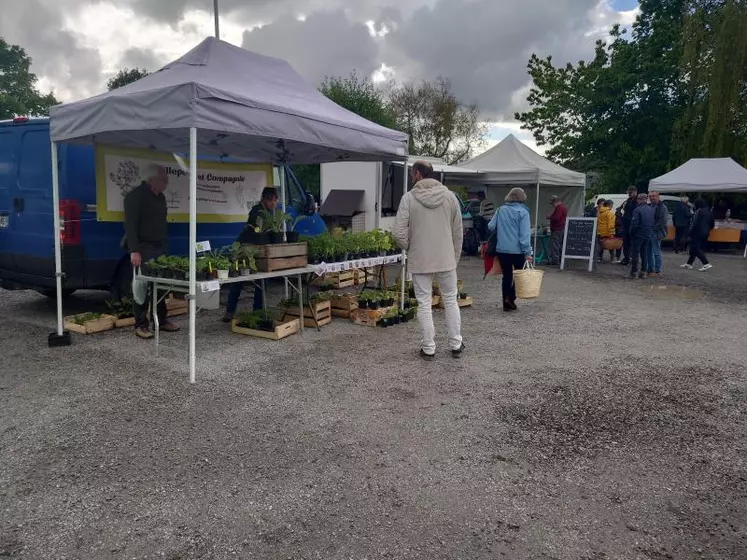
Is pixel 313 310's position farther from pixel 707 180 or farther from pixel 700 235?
pixel 707 180

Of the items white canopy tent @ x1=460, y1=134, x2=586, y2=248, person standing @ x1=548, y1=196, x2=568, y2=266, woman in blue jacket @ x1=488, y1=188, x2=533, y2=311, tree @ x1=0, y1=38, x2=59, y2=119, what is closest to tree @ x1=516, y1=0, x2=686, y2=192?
white canopy tent @ x1=460, y1=134, x2=586, y2=248

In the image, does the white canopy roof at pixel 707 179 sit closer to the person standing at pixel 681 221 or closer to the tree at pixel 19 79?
the person standing at pixel 681 221

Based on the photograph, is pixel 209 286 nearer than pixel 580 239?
Yes

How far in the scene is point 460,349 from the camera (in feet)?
19.6

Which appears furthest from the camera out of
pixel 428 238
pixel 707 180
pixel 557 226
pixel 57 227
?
pixel 707 180

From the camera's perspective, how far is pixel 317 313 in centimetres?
712

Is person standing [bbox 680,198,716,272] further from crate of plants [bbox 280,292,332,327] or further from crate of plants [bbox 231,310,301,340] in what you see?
crate of plants [bbox 231,310,301,340]

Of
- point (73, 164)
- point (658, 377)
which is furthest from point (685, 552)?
point (73, 164)

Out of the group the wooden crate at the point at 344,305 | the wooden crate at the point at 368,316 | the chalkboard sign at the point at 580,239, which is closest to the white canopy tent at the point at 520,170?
the chalkboard sign at the point at 580,239

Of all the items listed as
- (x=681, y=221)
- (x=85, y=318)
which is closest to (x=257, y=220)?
(x=85, y=318)

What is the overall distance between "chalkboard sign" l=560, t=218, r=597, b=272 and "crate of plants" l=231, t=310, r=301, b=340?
28.8 ft

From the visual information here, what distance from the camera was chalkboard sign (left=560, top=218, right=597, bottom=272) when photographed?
1341 cm

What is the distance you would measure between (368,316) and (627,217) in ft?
31.3

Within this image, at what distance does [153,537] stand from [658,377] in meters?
4.67
